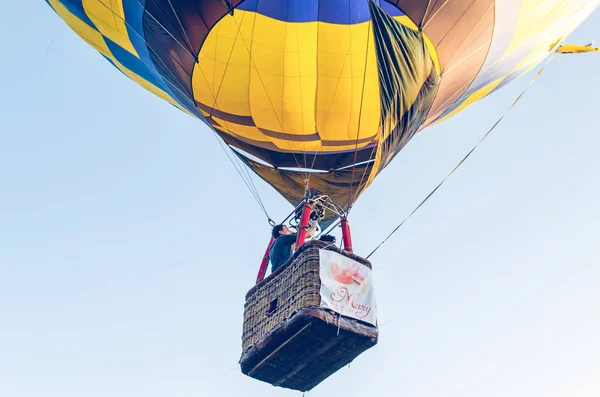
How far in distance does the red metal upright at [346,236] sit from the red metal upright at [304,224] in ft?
1.04

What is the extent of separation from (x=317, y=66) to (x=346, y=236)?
1569 mm

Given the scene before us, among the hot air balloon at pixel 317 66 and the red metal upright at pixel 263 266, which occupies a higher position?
the hot air balloon at pixel 317 66

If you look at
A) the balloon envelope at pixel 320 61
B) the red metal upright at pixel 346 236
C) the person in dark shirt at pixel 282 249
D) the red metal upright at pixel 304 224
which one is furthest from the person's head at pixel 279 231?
the balloon envelope at pixel 320 61

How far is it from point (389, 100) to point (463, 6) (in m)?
1.11

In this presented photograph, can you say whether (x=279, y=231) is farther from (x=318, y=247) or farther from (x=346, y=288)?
(x=346, y=288)

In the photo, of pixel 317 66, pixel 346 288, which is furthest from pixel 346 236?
pixel 317 66

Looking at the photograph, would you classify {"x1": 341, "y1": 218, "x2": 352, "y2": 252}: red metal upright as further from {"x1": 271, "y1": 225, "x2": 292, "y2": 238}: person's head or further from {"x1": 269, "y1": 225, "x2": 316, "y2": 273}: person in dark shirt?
{"x1": 271, "y1": 225, "x2": 292, "y2": 238}: person's head

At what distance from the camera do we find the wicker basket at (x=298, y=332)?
6.85 m

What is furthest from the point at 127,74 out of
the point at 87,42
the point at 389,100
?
the point at 389,100

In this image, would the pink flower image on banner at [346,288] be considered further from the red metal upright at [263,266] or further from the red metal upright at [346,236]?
the red metal upright at [263,266]

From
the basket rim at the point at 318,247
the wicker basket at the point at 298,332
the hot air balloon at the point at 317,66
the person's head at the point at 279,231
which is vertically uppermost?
the hot air balloon at the point at 317,66

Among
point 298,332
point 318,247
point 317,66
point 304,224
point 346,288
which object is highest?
point 317,66

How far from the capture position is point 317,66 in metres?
8.30

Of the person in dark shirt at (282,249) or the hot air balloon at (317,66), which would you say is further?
the hot air balloon at (317,66)
